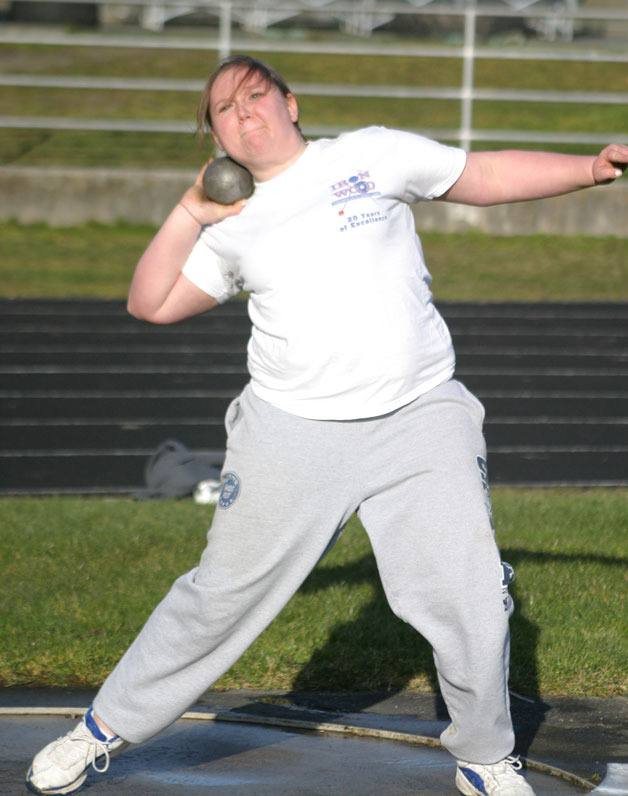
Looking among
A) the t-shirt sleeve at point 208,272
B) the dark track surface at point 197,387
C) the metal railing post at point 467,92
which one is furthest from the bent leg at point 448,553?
the metal railing post at point 467,92

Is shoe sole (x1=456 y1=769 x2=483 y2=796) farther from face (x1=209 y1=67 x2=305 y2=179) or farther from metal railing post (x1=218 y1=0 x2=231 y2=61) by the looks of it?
metal railing post (x1=218 y1=0 x2=231 y2=61)

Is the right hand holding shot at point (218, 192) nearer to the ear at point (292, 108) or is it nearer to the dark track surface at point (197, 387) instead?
the ear at point (292, 108)

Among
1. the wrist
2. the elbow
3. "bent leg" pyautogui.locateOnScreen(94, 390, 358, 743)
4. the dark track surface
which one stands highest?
the wrist

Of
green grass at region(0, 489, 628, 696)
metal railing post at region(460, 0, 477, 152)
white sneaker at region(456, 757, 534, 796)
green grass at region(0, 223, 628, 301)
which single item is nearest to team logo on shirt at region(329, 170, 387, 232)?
white sneaker at region(456, 757, 534, 796)

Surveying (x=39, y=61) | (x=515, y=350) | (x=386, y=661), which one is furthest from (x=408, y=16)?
(x=386, y=661)

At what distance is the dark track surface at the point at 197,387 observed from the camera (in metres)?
9.07

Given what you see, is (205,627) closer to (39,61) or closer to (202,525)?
(202,525)

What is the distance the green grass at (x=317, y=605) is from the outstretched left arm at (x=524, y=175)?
71.7 inches

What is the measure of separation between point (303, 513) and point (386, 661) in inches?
63.8

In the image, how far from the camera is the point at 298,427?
3.63 meters

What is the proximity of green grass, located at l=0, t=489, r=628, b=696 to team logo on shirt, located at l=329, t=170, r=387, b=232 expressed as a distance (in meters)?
1.92

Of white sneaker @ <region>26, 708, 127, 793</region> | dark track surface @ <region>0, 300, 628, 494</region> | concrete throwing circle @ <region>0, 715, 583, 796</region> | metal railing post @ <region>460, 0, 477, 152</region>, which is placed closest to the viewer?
white sneaker @ <region>26, 708, 127, 793</region>

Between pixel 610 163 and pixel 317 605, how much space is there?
96.2 inches

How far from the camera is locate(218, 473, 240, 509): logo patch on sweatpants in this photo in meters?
3.69
